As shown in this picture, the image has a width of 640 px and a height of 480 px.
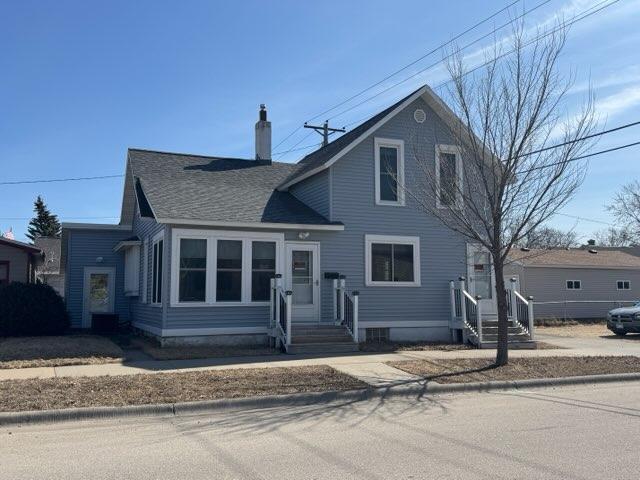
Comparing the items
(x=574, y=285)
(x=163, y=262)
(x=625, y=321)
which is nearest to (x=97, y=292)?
(x=163, y=262)

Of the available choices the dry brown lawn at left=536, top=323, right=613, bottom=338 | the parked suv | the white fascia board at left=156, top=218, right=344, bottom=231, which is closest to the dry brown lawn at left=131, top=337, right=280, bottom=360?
the white fascia board at left=156, top=218, right=344, bottom=231

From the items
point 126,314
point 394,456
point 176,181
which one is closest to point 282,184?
point 176,181

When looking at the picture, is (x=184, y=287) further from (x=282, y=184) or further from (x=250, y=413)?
(x=250, y=413)

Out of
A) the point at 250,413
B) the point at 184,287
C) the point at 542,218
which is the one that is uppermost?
the point at 542,218

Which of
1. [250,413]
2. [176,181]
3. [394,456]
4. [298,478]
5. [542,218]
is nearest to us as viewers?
[298,478]

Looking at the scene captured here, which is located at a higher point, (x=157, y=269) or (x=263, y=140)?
(x=263, y=140)

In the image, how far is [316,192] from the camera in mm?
18359

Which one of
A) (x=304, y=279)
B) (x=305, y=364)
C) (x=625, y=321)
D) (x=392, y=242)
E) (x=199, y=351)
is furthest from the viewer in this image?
(x=625, y=321)

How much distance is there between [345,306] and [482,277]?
5.07 meters

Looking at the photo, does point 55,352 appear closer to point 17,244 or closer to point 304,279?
point 304,279

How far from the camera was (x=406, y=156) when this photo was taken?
18250 mm

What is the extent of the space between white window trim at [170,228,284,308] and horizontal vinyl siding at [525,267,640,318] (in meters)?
17.2

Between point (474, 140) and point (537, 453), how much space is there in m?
7.80

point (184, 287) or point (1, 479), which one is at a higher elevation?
point (184, 287)
